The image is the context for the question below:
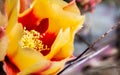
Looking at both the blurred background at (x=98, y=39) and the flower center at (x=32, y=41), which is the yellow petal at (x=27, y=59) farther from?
the blurred background at (x=98, y=39)

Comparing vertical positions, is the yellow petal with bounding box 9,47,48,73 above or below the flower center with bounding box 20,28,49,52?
below

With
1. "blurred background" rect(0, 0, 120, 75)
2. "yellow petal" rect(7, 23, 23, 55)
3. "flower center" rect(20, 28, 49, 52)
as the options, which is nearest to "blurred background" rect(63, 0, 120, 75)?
"blurred background" rect(0, 0, 120, 75)

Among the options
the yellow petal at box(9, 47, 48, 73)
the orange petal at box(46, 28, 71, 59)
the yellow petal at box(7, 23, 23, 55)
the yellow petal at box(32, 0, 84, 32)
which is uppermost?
the yellow petal at box(32, 0, 84, 32)

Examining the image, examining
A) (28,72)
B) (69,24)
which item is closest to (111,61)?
(69,24)

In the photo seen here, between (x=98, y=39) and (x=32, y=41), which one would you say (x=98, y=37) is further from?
(x=32, y=41)

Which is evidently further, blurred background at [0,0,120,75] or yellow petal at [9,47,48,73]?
blurred background at [0,0,120,75]

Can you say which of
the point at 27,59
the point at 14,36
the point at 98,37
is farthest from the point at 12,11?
the point at 98,37

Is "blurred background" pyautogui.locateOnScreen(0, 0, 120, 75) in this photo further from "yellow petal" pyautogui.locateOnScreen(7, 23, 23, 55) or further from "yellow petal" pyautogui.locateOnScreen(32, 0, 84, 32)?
"yellow petal" pyautogui.locateOnScreen(7, 23, 23, 55)

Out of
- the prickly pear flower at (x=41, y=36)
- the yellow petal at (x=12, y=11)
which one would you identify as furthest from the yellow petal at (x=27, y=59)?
the yellow petal at (x=12, y=11)
